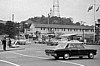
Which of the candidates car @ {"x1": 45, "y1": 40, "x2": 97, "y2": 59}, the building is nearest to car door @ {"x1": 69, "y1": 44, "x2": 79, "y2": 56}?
car @ {"x1": 45, "y1": 40, "x2": 97, "y2": 59}

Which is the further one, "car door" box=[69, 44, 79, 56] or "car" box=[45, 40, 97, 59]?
"car door" box=[69, 44, 79, 56]

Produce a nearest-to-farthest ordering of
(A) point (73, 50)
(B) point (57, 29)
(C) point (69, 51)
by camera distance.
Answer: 1. (C) point (69, 51)
2. (A) point (73, 50)
3. (B) point (57, 29)

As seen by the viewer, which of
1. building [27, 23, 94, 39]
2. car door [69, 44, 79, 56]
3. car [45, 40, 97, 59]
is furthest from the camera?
building [27, 23, 94, 39]

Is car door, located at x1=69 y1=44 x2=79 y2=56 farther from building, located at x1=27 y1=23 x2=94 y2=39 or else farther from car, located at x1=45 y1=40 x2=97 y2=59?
building, located at x1=27 y1=23 x2=94 y2=39

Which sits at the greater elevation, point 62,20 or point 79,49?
point 62,20

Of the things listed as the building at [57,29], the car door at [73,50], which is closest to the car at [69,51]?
the car door at [73,50]

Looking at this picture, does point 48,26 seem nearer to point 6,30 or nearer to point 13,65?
point 6,30

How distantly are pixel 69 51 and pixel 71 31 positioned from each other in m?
109

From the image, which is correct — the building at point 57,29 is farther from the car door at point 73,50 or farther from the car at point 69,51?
the car door at point 73,50

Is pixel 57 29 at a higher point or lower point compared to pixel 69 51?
higher

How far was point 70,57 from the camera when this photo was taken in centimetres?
2212

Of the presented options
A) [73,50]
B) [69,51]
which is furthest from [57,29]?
[69,51]

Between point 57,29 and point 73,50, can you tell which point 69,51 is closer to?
point 73,50

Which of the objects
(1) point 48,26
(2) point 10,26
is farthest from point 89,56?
(1) point 48,26
